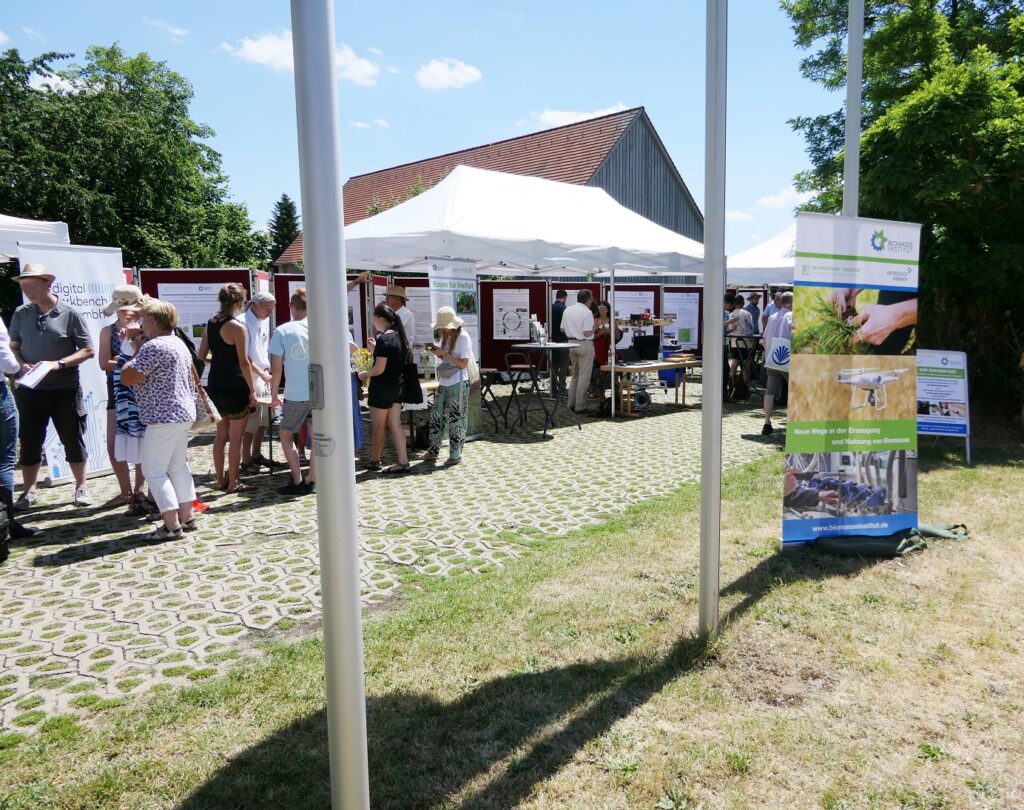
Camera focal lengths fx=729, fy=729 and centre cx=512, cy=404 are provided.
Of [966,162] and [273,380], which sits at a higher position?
[966,162]

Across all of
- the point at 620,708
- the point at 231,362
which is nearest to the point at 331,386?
the point at 620,708

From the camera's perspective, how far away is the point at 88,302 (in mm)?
7191

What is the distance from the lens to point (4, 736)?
2965 millimetres

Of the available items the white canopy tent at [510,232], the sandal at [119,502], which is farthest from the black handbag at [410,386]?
the sandal at [119,502]

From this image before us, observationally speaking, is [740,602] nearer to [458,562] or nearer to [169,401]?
[458,562]

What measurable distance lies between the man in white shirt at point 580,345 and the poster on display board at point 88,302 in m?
6.56

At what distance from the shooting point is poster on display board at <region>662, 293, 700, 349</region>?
16.1 m

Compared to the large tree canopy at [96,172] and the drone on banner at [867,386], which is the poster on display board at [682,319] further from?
the large tree canopy at [96,172]

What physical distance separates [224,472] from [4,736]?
15.1 feet

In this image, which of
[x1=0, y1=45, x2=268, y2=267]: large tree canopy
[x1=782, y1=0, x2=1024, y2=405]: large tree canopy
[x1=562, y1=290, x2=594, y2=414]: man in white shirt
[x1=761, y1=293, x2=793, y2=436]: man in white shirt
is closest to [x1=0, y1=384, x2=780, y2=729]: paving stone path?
[x1=761, y1=293, x2=793, y2=436]: man in white shirt

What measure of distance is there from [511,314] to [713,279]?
12.7 metres

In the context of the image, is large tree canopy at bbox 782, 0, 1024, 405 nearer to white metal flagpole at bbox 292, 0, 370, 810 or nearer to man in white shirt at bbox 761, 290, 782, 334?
man in white shirt at bbox 761, 290, 782, 334

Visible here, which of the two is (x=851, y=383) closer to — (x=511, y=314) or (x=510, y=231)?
(x=510, y=231)

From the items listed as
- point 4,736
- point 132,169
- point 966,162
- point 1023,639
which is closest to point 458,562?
point 4,736
